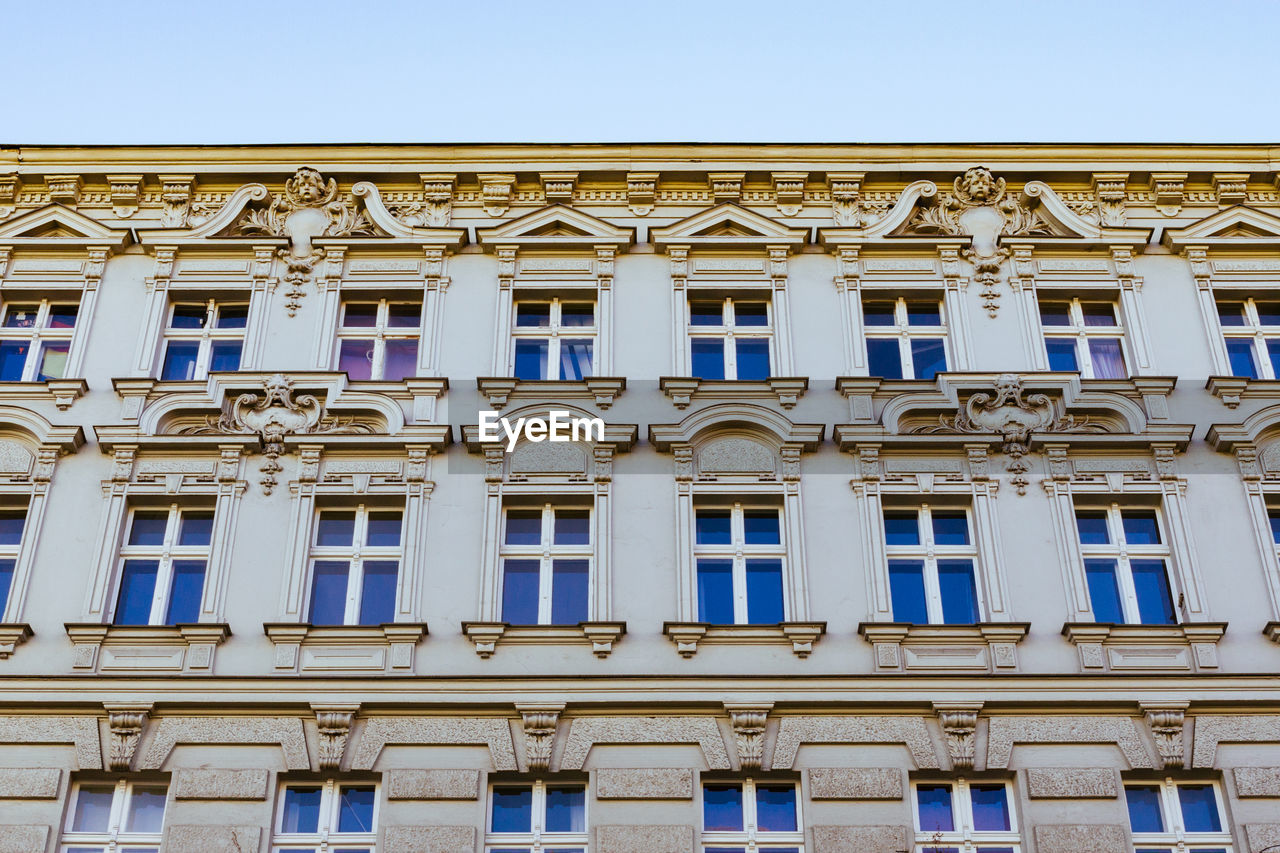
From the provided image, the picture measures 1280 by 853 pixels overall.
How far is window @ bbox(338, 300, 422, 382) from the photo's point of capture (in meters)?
18.5

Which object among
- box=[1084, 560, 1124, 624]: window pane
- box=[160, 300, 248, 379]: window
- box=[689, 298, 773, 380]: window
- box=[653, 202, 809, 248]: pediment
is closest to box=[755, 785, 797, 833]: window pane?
box=[1084, 560, 1124, 624]: window pane

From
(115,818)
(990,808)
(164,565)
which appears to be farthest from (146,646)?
(990,808)

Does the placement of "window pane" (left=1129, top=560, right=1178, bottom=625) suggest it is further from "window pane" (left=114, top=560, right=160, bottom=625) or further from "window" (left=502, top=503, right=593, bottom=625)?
"window pane" (left=114, top=560, right=160, bottom=625)

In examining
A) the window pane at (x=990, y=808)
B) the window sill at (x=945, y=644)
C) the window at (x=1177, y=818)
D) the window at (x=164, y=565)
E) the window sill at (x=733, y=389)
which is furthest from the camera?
the window sill at (x=733, y=389)

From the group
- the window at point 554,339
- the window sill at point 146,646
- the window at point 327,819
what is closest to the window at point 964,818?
the window at point 327,819

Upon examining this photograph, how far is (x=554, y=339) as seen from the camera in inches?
734

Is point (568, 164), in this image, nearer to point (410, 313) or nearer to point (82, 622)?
point (410, 313)

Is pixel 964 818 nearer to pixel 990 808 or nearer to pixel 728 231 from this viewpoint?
pixel 990 808

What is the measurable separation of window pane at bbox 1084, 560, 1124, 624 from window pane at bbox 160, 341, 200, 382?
33.2 ft

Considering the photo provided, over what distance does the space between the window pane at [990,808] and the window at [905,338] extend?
5074 mm

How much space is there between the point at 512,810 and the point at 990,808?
4.42 m

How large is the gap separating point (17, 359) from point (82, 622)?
14.4 ft

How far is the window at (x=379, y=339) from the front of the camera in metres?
18.5

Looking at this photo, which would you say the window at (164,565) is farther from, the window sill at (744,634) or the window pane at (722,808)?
the window pane at (722,808)
